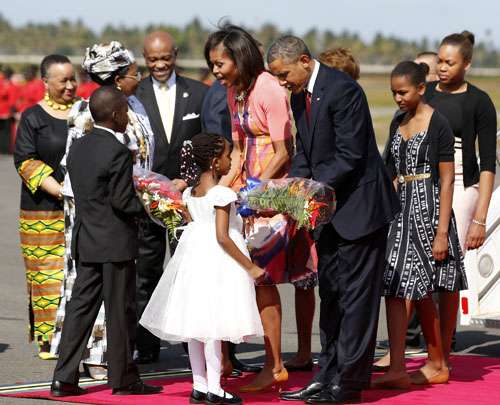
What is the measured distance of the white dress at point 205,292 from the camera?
7.10 m

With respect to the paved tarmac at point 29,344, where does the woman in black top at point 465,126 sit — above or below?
above

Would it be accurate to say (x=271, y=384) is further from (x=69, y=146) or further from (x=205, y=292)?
(x=69, y=146)

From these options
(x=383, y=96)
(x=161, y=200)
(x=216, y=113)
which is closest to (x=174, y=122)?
(x=216, y=113)

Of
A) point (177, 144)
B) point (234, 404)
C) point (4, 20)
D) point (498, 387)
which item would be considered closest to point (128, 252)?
point (234, 404)

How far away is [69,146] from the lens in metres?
8.41

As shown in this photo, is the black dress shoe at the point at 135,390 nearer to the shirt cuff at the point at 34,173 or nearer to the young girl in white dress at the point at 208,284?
the young girl in white dress at the point at 208,284

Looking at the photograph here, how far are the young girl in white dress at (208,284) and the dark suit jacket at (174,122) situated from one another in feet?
5.27

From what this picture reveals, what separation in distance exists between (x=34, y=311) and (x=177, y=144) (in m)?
1.49

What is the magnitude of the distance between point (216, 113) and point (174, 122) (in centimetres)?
43

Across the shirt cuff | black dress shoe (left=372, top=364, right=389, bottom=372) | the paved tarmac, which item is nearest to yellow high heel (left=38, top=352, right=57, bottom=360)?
the paved tarmac

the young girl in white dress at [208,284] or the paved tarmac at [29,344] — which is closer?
the young girl in white dress at [208,284]

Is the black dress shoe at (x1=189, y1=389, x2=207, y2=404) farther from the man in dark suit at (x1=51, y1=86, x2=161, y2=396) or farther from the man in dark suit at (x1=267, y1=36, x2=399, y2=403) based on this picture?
the man in dark suit at (x1=267, y1=36, x2=399, y2=403)

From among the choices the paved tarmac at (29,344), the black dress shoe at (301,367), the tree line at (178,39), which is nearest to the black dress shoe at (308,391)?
the black dress shoe at (301,367)

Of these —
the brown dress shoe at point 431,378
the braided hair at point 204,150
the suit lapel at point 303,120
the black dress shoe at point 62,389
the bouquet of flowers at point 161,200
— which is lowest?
the brown dress shoe at point 431,378
